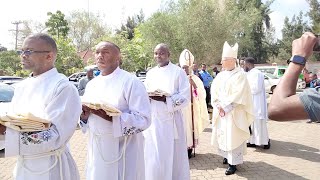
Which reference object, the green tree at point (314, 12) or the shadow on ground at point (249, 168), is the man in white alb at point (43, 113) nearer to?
the shadow on ground at point (249, 168)

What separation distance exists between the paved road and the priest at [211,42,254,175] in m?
0.38

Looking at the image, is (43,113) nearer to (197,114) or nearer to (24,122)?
(24,122)

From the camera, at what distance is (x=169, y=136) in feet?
16.5

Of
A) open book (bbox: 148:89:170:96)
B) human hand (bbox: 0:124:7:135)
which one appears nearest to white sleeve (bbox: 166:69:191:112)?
open book (bbox: 148:89:170:96)

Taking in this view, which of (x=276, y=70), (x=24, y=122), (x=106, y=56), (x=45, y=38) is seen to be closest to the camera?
(x=24, y=122)

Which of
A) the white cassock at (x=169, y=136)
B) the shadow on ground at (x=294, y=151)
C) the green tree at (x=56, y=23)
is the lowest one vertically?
the shadow on ground at (x=294, y=151)

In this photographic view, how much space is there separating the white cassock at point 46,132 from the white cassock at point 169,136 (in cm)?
202

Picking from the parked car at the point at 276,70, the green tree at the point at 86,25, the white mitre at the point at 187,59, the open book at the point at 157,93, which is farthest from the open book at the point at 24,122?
the green tree at the point at 86,25

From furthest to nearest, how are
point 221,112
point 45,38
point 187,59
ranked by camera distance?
point 187,59 → point 221,112 → point 45,38

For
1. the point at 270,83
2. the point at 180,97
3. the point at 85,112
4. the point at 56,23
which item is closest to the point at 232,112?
the point at 180,97

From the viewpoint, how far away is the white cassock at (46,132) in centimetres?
274

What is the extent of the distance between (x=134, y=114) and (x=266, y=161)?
4.27 metres

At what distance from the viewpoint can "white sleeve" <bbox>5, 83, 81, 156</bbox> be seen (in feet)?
8.96

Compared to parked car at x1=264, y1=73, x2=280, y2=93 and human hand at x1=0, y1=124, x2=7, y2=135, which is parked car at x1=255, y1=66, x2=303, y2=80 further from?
human hand at x1=0, y1=124, x2=7, y2=135
